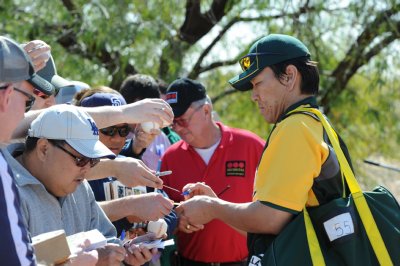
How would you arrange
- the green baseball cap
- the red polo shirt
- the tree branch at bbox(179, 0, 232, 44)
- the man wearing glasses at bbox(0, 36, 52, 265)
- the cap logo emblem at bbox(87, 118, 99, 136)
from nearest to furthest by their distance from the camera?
the man wearing glasses at bbox(0, 36, 52, 265) < the cap logo emblem at bbox(87, 118, 99, 136) < the green baseball cap < the red polo shirt < the tree branch at bbox(179, 0, 232, 44)

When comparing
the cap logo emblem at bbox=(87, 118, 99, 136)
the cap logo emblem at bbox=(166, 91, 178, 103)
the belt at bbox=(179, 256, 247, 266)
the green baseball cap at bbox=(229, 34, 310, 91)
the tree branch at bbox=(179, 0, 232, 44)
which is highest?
the tree branch at bbox=(179, 0, 232, 44)

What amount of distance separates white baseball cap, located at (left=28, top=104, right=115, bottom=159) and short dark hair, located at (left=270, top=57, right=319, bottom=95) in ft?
3.00

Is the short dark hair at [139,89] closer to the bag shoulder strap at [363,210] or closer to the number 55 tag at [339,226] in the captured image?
the bag shoulder strap at [363,210]

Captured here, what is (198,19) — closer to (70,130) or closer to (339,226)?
(70,130)

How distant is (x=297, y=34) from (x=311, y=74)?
17.1 ft

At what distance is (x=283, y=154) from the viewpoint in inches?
125

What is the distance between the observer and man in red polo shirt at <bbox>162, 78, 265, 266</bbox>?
484 cm

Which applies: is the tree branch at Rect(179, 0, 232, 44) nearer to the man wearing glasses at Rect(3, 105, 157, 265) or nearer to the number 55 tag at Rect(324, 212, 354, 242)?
the man wearing glasses at Rect(3, 105, 157, 265)

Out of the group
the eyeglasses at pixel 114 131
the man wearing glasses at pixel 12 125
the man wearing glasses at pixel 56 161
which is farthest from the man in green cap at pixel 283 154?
the man wearing glasses at pixel 12 125

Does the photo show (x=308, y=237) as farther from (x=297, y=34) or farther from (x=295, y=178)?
(x=297, y=34)

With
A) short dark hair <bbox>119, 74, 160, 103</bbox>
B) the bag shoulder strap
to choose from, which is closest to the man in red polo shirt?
short dark hair <bbox>119, 74, 160, 103</bbox>

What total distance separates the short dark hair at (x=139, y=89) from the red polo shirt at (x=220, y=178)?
70cm

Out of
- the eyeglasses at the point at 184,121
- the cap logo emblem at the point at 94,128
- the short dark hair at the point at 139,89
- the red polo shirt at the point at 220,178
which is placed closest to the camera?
the cap logo emblem at the point at 94,128

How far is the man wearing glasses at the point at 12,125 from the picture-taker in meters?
2.26
